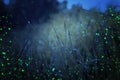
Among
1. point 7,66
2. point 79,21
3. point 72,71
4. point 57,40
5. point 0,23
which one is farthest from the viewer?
point 0,23

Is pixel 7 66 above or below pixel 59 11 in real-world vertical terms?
below

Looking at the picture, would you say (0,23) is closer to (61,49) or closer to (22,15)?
(22,15)

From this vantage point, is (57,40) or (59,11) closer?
(57,40)

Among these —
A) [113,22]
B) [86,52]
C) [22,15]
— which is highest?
[22,15]

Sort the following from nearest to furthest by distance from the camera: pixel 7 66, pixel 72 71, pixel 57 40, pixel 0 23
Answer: pixel 72 71 < pixel 57 40 < pixel 7 66 < pixel 0 23

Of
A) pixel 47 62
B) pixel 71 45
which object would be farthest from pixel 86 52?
pixel 47 62

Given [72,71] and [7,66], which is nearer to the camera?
[72,71]

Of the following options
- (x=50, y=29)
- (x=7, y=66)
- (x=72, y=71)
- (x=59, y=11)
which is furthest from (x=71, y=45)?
(x=59, y=11)

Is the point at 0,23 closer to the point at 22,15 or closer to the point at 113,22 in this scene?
the point at 22,15

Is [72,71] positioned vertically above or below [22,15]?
below
